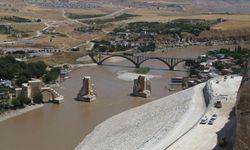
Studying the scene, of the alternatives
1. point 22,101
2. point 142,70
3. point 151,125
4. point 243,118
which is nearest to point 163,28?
point 142,70

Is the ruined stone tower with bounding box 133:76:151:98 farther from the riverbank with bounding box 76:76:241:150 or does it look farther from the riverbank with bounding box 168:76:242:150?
the riverbank with bounding box 168:76:242:150

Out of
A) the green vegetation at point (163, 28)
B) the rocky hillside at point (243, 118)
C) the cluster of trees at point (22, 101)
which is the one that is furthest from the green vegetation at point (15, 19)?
the rocky hillside at point (243, 118)

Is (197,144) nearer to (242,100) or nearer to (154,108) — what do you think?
(242,100)

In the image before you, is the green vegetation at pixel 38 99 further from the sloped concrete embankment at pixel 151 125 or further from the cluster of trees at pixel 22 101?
the sloped concrete embankment at pixel 151 125

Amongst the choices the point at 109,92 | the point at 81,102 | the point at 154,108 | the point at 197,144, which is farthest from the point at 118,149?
the point at 109,92

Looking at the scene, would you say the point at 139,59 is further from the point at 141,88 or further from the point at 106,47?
the point at 141,88
